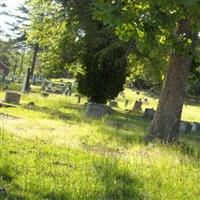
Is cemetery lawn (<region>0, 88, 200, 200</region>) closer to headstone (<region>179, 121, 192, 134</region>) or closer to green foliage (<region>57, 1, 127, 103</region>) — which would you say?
headstone (<region>179, 121, 192, 134</region>)

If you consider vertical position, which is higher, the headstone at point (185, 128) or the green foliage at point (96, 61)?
the green foliage at point (96, 61)

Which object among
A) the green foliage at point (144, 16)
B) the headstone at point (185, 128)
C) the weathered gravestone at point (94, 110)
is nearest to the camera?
the green foliage at point (144, 16)

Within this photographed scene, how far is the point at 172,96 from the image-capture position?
15383 mm

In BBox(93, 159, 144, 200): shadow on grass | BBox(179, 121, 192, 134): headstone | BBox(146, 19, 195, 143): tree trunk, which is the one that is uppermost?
BBox(146, 19, 195, 143): tree trunk

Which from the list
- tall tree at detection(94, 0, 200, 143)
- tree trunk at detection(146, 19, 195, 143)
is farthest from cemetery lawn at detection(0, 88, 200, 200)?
tree trunk at detection(146, 19, 195, 143)

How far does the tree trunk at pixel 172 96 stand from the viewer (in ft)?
50.2

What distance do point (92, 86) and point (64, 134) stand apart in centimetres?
1485

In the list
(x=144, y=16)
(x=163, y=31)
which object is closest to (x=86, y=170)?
(x=163, y=31)

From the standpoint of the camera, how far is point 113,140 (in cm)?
1382

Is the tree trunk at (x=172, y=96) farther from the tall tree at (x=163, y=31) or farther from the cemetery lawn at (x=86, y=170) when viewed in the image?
the cemetery lawn at (x=86, y=170)

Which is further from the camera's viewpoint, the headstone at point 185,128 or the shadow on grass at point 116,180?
the headstone at point 185,128

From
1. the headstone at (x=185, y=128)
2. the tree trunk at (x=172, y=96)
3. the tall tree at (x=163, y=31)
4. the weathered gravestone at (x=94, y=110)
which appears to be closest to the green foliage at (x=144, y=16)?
the tall tree at (x=163, y=31)

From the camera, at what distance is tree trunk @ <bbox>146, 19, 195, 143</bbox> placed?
15.3m

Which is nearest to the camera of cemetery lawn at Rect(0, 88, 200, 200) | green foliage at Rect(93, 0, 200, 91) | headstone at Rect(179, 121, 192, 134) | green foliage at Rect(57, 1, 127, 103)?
green foliage at Rect(93, 0, 200, 91)
